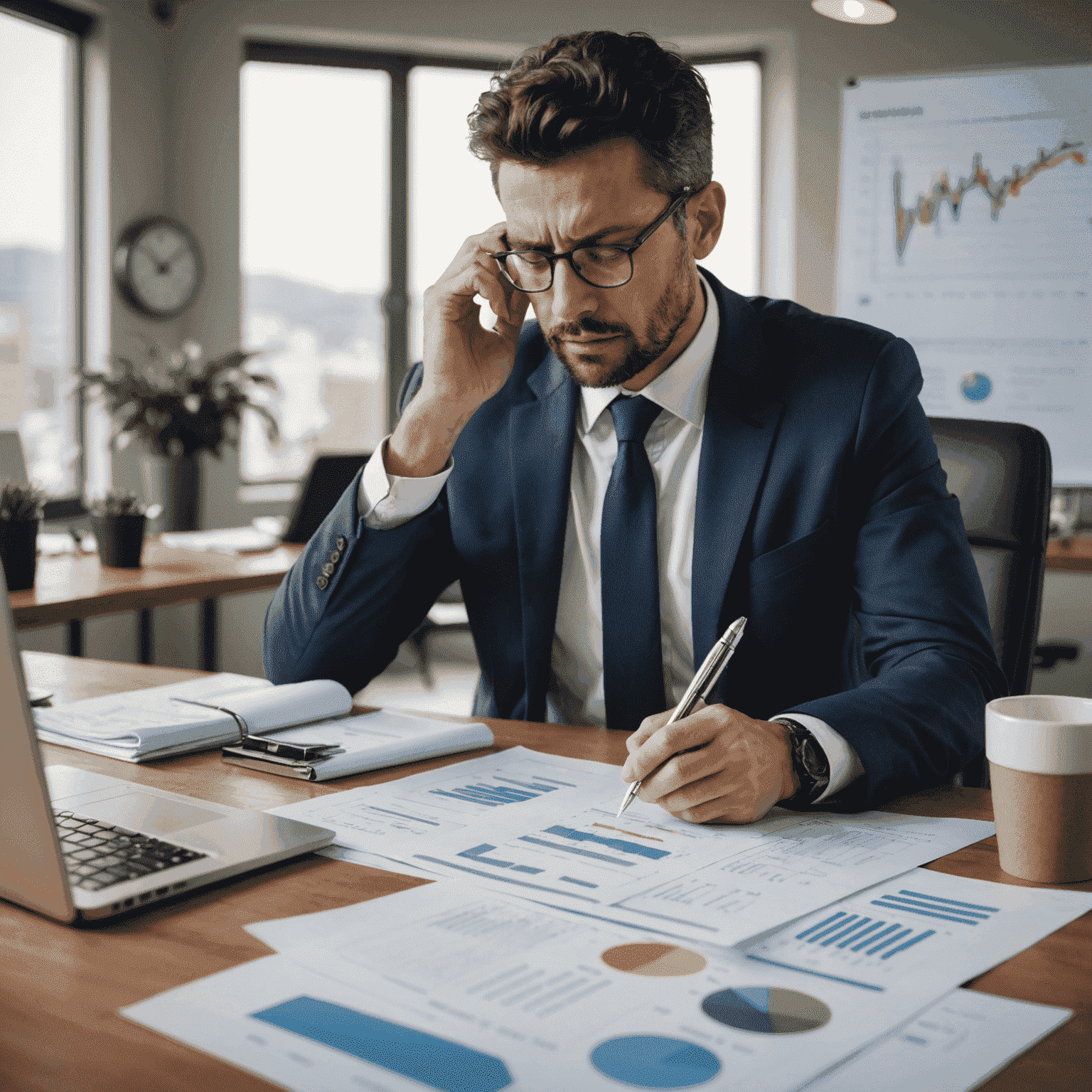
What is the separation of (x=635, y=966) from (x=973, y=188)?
145 inches

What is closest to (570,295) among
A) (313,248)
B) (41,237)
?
(41,237)

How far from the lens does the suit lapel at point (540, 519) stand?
146 centimetres

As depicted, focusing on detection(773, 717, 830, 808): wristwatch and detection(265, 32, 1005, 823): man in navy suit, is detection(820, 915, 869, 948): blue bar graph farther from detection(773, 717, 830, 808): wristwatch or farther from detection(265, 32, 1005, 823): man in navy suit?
detection(265, 32, 1005, 823): man in navy suit

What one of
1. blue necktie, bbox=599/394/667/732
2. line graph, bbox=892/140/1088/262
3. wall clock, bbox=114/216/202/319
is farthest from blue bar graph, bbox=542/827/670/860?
wall clock, bbox=114/216/202/319

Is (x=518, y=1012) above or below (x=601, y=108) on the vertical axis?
below

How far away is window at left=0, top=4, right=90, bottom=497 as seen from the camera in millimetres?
4246

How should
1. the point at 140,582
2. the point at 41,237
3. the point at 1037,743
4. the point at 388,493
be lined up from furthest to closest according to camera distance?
1. the point at 41,237
2. the point at 140,582
3. the point at 388,493
4. the point at 1037,743

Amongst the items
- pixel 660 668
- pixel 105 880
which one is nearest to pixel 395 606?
pixel 660 668

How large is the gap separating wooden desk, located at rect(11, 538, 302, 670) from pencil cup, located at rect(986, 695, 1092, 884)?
1906mm

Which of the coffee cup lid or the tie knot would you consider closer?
the coffee cup lid

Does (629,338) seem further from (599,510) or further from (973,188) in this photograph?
(973,188)

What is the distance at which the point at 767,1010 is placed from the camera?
61cm

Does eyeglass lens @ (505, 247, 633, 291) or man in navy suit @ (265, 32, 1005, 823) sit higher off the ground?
eyeglass lens @ (505, 247, 633, 291)

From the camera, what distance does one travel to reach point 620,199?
1.37m
